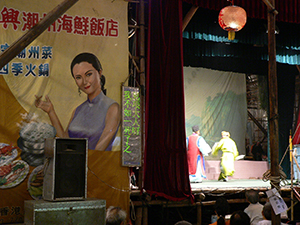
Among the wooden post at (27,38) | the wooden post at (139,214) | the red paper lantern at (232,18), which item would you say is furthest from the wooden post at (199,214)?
the wooden post at (27,38)

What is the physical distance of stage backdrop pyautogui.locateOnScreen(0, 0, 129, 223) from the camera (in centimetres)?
551

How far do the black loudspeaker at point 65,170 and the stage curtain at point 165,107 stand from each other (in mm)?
1754

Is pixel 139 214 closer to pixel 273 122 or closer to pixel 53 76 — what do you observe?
pixel 53 76

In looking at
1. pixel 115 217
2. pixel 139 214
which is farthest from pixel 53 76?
pixel 115 217

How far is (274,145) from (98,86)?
3092mm

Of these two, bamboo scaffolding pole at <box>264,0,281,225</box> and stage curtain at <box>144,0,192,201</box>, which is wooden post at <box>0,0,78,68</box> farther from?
stage curtain at <box>144,0,192,201</box>

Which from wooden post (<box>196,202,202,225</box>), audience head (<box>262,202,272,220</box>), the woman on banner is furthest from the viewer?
wooden post (<box>196,202,202,225</box>)

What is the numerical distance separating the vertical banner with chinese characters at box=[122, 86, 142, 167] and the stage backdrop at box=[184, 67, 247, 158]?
13.4 ft

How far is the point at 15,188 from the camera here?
17.9 feet

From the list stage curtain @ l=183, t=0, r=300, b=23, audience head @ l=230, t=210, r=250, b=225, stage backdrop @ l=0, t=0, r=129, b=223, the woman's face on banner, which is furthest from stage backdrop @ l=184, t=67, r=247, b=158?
audience head @ l=230, t=210, r=250, b=225

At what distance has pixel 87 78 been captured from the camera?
19.9 feet

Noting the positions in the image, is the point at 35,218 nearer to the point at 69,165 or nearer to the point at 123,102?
the point at 69,165

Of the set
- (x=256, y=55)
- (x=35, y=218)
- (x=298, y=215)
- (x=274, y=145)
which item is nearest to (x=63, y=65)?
(x=35, y=218)

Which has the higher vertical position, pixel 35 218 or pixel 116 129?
pixel 116 129
